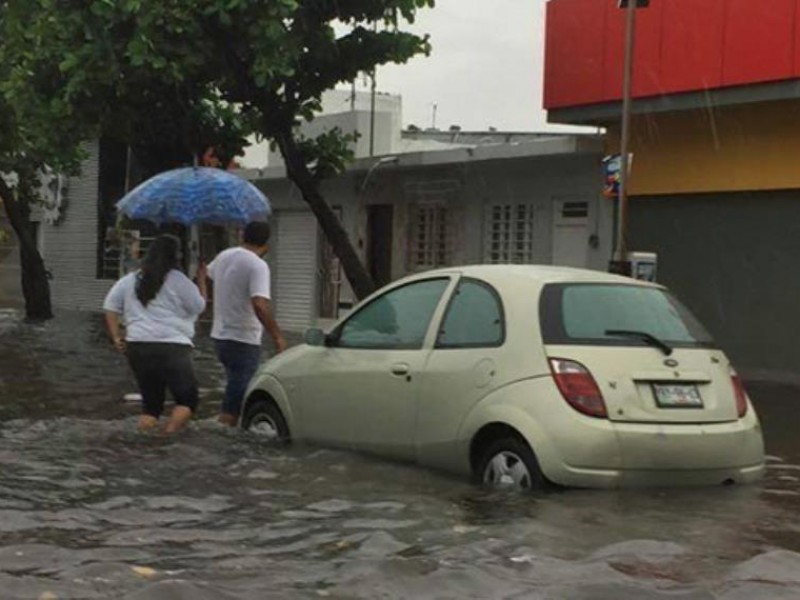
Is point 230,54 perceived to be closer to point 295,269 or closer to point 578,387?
point 295,269

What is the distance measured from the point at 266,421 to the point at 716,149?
9046mm

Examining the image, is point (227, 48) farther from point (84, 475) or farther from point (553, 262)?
point (84, 475)

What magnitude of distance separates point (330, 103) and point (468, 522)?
22863 mm

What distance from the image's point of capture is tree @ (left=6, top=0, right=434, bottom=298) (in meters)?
14.3

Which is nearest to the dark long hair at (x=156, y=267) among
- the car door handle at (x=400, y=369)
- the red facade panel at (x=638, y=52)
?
the car door handle at (x=400, y=369)

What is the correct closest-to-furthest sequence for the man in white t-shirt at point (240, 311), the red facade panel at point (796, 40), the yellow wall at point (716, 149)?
the man in white t-shirt at point (240, 311) → the red facade panel at point (796, 40) → the yellow wall at point (716, 149)

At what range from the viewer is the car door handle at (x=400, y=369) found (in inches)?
285

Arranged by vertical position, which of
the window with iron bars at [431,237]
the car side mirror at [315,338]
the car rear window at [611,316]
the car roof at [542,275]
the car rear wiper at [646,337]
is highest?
the window with iron bars at [431,237]

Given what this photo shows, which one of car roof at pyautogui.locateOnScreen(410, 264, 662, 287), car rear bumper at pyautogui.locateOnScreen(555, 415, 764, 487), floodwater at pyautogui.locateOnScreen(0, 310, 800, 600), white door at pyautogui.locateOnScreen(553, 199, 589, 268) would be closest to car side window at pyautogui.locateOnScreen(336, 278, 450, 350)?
car roof at pyautogui.locateOnScreen(410, 264, 662, 287)

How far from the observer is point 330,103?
28109 millimetres

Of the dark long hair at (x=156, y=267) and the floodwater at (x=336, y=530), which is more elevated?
the dark long hair at (x=156, y=267)

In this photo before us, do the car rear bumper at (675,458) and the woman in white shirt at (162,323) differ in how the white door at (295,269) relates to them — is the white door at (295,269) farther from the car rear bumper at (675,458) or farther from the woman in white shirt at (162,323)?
the car rear bumper at (675,458)

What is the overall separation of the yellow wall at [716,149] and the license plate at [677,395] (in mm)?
8498

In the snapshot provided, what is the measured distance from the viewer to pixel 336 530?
5980 millimetres
